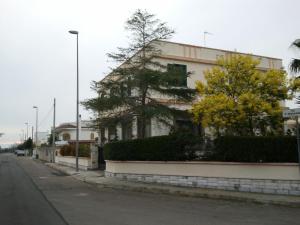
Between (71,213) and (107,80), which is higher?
(107,80)

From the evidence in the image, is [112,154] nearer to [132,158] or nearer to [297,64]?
[132,158]

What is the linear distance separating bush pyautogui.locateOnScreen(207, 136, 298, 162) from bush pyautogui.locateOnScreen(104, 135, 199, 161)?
6.45 ft

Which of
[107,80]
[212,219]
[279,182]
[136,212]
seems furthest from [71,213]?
[107,80]

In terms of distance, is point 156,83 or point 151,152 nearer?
point 151,152

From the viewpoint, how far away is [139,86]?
75.9 feet

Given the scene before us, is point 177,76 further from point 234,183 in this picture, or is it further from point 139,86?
point 234,183

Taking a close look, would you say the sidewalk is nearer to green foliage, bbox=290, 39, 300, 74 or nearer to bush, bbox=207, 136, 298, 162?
bush, bbox=207, 136, 298, 162

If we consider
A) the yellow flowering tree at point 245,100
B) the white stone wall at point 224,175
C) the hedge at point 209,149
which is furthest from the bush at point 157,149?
the yellow flowering tree at point 245,100

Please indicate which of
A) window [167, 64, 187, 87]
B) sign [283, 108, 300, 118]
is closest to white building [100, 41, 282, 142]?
window [167, 64, 187, 87]

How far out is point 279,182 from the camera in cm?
1552

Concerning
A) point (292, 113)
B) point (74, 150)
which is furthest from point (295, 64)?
point (74, 150)

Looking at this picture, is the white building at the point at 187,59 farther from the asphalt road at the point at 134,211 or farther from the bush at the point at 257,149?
the asphalt road at the point at 134,211

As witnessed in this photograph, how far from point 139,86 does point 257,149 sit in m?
8.79

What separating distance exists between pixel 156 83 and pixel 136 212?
37.6ft
